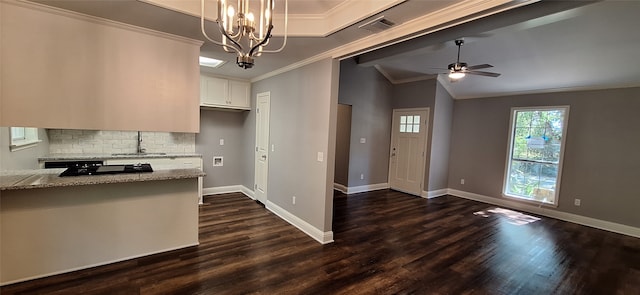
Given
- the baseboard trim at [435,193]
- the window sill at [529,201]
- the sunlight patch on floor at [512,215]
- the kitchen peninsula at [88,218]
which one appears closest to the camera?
the kitchen peninsula at [88,218]

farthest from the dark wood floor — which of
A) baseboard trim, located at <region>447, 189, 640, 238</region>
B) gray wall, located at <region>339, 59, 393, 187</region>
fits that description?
gray wall, located at <region>339, 59, 393, 187</region>

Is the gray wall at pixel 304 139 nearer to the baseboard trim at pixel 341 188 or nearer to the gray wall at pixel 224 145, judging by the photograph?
the gray wall at pixel 224 145

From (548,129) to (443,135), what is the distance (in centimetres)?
184

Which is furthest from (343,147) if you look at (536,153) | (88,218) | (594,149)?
(88,218)

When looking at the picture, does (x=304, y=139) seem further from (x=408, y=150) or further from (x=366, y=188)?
(x=408, y=150)

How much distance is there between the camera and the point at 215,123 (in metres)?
5.34

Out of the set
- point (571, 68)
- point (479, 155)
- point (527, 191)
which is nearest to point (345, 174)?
point (479, 155)

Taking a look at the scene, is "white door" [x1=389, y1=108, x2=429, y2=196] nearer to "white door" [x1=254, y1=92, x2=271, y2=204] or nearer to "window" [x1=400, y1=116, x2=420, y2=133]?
"window" [x1=400, y1=116, x2=420, y2=133]

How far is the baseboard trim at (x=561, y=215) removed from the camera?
4.18 metres

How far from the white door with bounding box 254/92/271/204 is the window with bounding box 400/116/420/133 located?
3.41 metres

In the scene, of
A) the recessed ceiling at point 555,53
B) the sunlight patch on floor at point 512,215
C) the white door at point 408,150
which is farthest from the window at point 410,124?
the sunlight patch on floor at point 512,215

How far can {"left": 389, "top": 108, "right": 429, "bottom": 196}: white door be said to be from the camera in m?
5.98

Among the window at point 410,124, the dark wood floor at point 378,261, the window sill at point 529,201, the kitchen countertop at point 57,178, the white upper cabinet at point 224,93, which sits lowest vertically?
the dark wood floor at point 378,261

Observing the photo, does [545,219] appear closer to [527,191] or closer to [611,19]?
[527,191]
